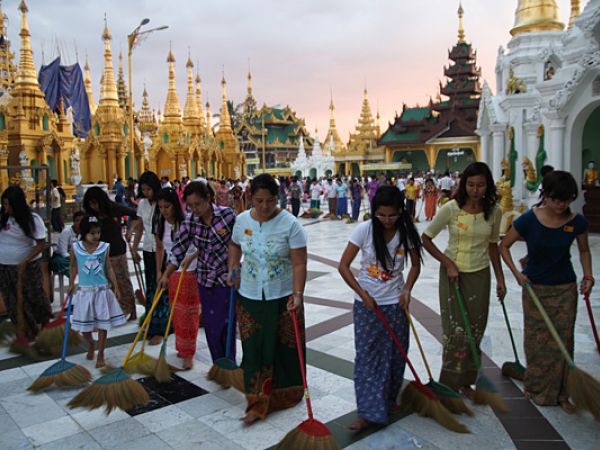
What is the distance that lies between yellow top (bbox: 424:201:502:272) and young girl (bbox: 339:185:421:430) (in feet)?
1.34

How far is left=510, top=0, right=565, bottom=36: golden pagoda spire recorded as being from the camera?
17031 mm

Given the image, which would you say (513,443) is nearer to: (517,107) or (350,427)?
(350,427)

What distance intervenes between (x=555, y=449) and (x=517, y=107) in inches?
571

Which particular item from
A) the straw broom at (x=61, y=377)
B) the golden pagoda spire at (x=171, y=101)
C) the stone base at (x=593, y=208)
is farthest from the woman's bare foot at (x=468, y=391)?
the golden pagoda spire at (x=171, y=101)

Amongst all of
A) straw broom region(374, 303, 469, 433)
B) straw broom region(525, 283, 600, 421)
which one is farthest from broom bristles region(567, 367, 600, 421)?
straw broom region(374, 303, 469, 433)

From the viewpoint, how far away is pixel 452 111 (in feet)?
139

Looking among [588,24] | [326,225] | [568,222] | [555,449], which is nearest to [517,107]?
[588,24]

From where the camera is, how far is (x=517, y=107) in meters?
15.9

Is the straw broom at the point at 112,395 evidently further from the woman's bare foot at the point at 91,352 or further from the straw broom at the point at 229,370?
the woman's bare foot at the point at 91,352

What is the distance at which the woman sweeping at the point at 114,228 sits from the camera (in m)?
5.45

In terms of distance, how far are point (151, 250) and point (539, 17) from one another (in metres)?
16.4

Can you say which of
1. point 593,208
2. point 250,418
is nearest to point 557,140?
point 593,208

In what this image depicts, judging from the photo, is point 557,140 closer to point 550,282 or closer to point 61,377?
point 550,282

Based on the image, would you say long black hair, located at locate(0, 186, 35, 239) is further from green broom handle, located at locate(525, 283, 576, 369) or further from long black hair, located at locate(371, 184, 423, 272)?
green broom handle, located at locate(525, 283, 576, 369)
